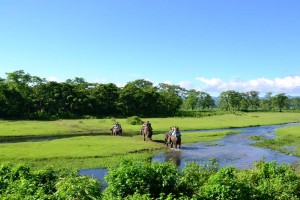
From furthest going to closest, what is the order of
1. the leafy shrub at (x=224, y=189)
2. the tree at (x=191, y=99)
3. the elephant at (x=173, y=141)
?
the tree at (x=191, y=99), the elephant at (x=173, y=141), the leafy shrub at (x=224, y=189)

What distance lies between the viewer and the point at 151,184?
612 inches

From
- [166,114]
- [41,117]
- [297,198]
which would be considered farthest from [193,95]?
[297,198]

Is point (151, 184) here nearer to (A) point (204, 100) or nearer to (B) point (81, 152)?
(B) point (81, 152)

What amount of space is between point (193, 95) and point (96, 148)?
131473mm

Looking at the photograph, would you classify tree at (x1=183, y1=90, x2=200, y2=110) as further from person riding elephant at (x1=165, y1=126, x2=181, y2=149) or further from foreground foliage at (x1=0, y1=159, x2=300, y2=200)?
foreground foliage at (x1=0, y1=159, x2=300, y2=200)

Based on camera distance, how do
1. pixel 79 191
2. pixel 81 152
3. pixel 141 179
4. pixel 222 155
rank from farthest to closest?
pixel 222 155 < pixel 81 152 < pixel 141 179 < pixel 79 191

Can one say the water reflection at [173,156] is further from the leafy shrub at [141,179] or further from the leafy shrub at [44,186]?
the leafy shrub at [44,186]

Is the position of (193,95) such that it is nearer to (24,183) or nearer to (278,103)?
(278,103)

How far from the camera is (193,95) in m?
165

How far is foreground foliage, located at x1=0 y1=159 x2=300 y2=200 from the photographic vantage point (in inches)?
541

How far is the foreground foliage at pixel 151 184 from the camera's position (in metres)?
13.7

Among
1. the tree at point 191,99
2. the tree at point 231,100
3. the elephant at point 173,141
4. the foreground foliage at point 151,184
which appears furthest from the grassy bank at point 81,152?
the tree at point 231,100

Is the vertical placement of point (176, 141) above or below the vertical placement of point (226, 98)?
below

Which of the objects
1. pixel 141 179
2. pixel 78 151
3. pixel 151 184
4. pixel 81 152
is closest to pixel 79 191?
pixel 141 179
